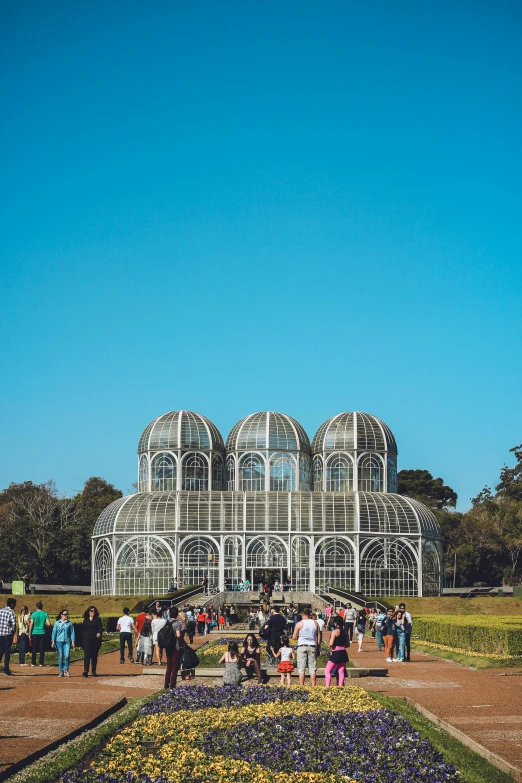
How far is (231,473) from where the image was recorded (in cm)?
8306

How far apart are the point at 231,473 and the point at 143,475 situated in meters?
7.11

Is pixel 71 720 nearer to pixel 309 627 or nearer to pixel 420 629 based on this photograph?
pixel 309 627

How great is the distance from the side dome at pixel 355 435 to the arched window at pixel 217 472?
784 cm

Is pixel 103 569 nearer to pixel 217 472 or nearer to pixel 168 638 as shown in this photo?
pixel 217 472

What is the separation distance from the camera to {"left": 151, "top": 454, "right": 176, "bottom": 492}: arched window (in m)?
81.3

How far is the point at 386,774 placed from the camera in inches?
520

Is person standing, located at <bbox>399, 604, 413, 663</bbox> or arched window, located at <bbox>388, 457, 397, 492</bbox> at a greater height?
arched window, located at <bbox>388, 457, 397, 492</bbox>

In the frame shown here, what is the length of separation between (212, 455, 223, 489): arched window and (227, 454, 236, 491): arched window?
0.58 m

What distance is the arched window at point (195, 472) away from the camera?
8144 centimetres

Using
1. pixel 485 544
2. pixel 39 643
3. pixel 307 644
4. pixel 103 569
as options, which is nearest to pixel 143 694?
pixel 307 644

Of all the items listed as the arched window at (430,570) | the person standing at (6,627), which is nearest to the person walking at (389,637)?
the person standing at (6,627)

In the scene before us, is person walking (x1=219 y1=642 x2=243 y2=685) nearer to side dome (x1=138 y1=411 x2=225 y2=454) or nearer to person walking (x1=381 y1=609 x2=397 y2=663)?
person walking (x1=381 y1=609 x2=397 y2=663)

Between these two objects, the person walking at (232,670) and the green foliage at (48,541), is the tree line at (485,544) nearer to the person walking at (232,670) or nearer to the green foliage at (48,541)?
the green foliage at (48,541)

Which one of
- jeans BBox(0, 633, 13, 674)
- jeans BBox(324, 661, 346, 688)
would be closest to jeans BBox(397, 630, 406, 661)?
jeans BBox(324, 661, 346, 688)
